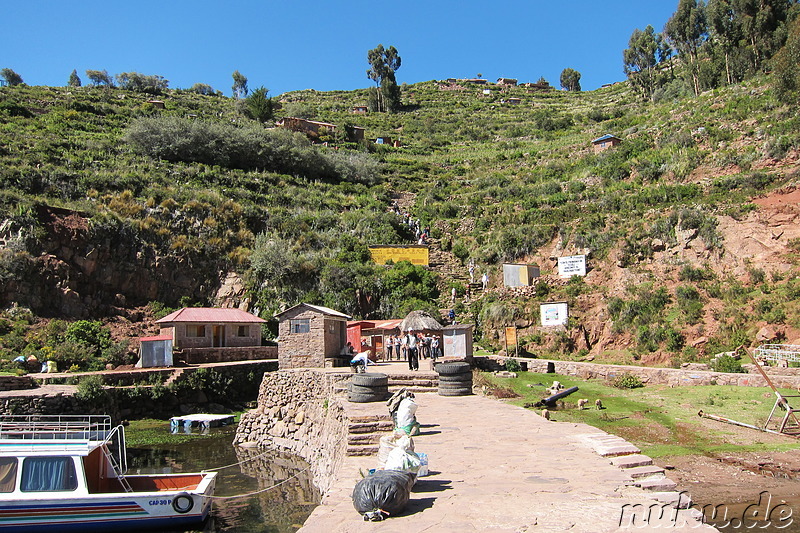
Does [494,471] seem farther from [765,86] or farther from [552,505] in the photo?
[765,86]

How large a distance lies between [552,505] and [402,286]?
28.8 m

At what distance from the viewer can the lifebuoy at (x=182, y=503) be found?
36.5 feet

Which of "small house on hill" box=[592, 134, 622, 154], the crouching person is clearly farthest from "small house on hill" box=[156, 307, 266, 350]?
"small house on hill" box=[592, 134, 622, 154]

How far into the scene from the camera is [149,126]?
162 ft

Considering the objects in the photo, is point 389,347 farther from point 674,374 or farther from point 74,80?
point 74,80

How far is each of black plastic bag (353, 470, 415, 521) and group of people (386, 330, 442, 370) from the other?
16.0 m

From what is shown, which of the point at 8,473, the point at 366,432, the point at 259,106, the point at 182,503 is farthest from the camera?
the point at 259,106

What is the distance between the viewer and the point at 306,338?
22.7 meters

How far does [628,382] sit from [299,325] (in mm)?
12505

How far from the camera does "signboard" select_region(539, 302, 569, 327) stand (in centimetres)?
2750

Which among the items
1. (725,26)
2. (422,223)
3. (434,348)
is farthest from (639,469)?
(725,26)

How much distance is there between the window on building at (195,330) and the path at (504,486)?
794 inches

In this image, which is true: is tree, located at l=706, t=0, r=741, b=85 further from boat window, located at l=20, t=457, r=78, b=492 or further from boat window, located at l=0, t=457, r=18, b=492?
boat window, located at l=0, t=457, r=18, b=492

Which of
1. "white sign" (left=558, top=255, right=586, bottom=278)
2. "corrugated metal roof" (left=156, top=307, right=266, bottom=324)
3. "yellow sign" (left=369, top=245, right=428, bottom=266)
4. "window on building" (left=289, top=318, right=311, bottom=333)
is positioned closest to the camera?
"window on building" (left=289, top=318, right=311, bottom=333)
